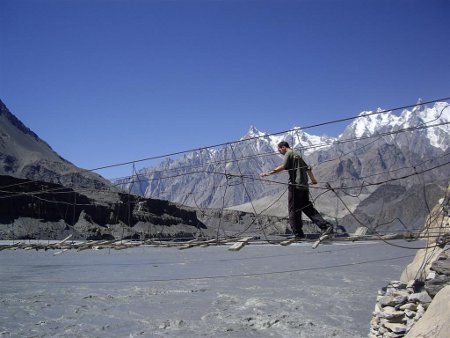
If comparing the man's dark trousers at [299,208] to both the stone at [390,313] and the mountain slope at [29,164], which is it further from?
the mountain slope at [29,164]

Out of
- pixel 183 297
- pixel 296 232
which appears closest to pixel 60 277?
pixel 183 297

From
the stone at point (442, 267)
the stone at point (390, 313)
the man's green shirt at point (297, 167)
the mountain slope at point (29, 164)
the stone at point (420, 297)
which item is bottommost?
the stone at point (390, 313)

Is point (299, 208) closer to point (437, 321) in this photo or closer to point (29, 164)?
point (437, 321)

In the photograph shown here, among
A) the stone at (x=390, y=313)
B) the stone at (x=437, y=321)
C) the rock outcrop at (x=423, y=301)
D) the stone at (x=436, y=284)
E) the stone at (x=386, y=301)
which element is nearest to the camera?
the stone at (x=437, y=321)

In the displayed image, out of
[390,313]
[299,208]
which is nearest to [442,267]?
[390,313]

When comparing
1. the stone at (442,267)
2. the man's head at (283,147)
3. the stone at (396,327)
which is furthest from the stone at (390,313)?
the man's head at (283,147)

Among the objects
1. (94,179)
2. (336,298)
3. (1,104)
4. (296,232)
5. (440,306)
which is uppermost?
(1,104)

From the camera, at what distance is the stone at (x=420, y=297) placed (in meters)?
9.54

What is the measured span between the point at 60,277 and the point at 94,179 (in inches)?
3665

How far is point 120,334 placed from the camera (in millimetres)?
15711

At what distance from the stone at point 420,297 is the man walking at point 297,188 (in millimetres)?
3146

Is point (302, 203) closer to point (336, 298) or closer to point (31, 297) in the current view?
point (336, 298)

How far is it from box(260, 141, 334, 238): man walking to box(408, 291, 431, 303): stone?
3146 millimetres

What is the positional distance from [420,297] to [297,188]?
4282mm
